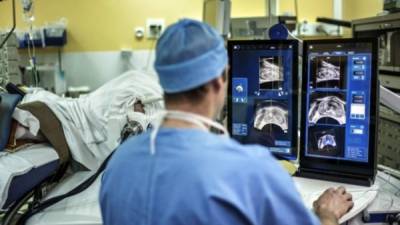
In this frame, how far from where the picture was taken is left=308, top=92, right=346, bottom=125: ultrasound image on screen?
1624mm

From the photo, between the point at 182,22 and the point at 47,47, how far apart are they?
3588 mm

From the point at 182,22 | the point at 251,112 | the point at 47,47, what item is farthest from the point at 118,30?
the point at 182,22

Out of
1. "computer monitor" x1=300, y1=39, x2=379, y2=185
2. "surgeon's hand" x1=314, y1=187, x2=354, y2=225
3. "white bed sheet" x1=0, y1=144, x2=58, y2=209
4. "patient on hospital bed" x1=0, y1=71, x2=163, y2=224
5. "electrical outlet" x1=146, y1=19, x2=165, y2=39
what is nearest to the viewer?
"surgeon's hand" x1=314, y1=187, x2=354, y2=225

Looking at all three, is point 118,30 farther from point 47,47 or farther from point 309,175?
point 309,175

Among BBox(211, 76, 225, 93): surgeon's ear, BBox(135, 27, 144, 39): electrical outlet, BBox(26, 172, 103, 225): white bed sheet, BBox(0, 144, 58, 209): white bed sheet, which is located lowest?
BBox(26, 172, 103, 225): white bed sheet

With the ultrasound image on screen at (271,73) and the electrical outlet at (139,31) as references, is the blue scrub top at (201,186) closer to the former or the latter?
the ultrasound image on screen at (271,73)

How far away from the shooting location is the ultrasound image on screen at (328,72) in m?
1.61

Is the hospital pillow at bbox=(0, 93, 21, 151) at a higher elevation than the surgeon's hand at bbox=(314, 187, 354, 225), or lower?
higher

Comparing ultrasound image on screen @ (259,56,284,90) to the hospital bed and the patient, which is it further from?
the hospital bed

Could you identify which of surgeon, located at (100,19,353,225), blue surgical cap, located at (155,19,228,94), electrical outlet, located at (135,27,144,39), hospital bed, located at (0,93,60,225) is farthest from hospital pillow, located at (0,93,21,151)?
electrical outlet, located at (135,27,144,39)

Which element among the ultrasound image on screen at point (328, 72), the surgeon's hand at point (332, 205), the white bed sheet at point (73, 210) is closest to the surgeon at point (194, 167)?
the surgeon's hand at point (332, 205)

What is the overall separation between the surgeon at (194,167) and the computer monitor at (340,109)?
676mm

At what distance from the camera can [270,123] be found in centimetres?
176

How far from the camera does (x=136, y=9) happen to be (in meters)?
4.31
